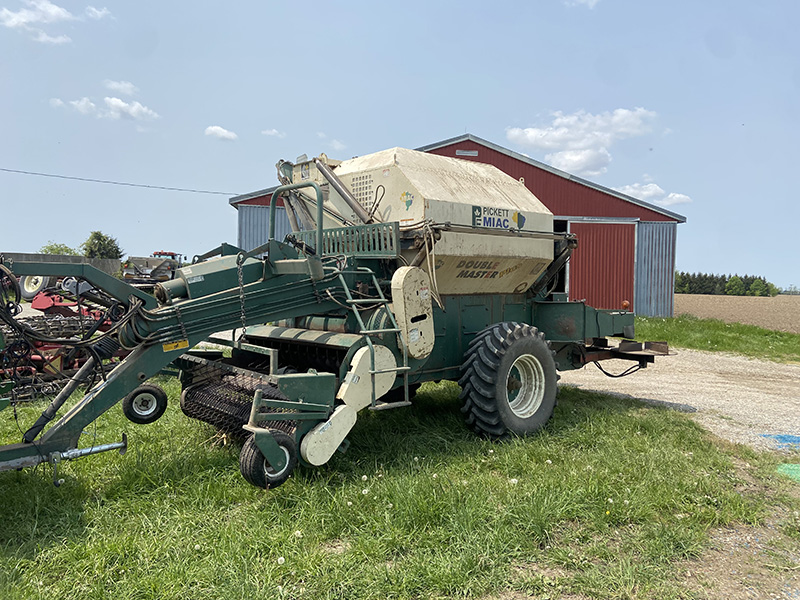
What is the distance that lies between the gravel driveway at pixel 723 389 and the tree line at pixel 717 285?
51255 mm

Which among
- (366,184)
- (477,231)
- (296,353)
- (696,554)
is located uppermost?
(366,184)

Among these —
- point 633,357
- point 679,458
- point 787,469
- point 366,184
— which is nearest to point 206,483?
point 366,184

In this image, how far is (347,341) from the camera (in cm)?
475

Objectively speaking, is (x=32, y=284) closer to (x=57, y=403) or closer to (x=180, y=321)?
(x=57, y=403)

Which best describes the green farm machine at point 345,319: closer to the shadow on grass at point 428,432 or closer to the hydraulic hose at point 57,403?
the hydraulic hose at point 57,403

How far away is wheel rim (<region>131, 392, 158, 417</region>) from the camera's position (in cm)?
517

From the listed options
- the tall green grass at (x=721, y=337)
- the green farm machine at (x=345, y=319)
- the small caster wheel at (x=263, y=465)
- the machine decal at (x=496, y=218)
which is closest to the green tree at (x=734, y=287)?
the tall green grass at (x=721, y=337)

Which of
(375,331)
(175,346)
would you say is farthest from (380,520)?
(175,346)

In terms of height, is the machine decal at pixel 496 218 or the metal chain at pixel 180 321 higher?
the machine decal at pixel 496 218

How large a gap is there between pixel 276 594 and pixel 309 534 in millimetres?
591

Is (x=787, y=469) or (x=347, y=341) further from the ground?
(x=347, y=341)

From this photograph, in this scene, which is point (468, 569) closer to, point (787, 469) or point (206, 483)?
point (206, 483)

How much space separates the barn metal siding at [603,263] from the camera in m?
18.2

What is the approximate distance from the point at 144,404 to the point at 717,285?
209 ft
